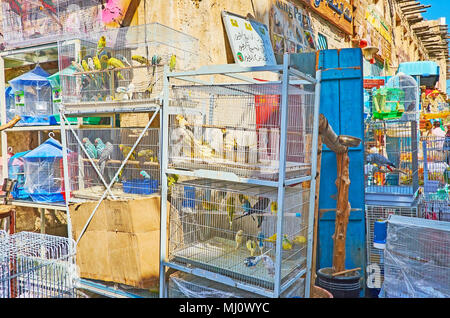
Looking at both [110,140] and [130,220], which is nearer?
[130,220]

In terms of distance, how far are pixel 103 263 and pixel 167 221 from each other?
0.76 meters

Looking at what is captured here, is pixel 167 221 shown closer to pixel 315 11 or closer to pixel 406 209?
pixel 406 209

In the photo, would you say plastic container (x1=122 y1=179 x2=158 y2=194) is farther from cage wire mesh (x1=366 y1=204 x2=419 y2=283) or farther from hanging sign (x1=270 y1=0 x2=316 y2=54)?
hanging sign (x1=270 y1=0 x2=316 y2=54)

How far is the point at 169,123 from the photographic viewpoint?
3.43 m

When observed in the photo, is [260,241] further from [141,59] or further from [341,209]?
[141,59]

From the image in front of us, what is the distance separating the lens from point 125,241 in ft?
10.9

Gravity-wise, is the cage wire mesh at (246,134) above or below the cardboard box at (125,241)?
above

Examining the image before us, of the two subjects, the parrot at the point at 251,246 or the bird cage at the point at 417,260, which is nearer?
the bird cage at the point at 417,260

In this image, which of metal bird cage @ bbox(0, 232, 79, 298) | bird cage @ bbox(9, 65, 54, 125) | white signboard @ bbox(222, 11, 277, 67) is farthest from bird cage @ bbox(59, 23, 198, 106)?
metal bird cage @ bbox(0, 232, 79, 298)

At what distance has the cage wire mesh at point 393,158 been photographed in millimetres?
4301

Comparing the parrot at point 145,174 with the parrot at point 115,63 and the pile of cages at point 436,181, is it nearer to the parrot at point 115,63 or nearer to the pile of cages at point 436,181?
the parrot at point 115,63

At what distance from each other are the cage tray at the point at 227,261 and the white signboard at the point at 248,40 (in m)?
2.60

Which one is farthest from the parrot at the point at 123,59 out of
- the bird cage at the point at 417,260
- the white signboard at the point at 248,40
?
the bird cage at the point at 417,260

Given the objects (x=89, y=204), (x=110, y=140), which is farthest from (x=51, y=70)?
(x=89, y=204)
